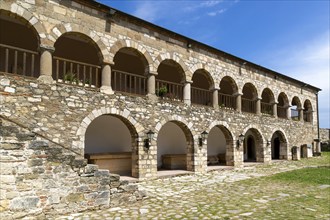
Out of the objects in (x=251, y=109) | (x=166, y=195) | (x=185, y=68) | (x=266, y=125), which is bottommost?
(x=166, y=195)

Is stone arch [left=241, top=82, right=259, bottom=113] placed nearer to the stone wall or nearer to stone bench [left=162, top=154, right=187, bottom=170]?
stone bench [left=162, top=154, right=187, bottom=170]

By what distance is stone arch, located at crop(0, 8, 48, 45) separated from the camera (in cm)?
→ 768

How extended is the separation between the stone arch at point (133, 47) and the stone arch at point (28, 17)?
94.3 inches

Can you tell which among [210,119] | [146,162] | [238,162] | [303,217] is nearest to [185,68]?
[210,119]

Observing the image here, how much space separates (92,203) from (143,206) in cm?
117

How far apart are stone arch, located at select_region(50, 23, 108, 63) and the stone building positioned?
0.03 meters

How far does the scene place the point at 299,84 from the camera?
2044 cm

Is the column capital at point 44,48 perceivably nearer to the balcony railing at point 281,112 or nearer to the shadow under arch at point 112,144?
the shadow under arch at point 112,144

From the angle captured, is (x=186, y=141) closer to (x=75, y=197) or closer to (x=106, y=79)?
(x=106, y=79)

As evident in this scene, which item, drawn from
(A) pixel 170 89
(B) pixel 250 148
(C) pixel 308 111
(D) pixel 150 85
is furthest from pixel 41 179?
(C) pixel 308 111

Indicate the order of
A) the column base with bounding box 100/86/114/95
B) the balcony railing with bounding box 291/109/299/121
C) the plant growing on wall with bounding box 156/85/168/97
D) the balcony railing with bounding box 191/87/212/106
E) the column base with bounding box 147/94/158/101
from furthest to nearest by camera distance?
the balcony railing with bounding box 291/109/299/121 < the balcony railing with bounding box 191/87/212/106 < the plant growing on wall with bounding box 156/85/168/97 < the column base with bounding box 147/94/158/101 < the column base with bounding box 100/86/114/95

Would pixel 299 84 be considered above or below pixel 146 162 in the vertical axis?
above

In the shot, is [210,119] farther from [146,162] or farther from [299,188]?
[299,188]

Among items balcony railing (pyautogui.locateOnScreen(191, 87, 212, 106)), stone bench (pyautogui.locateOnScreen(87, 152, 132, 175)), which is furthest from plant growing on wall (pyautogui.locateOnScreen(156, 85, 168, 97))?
balcony railing (pyautogui.locateOnScreen(191, 87, 212, 106))
